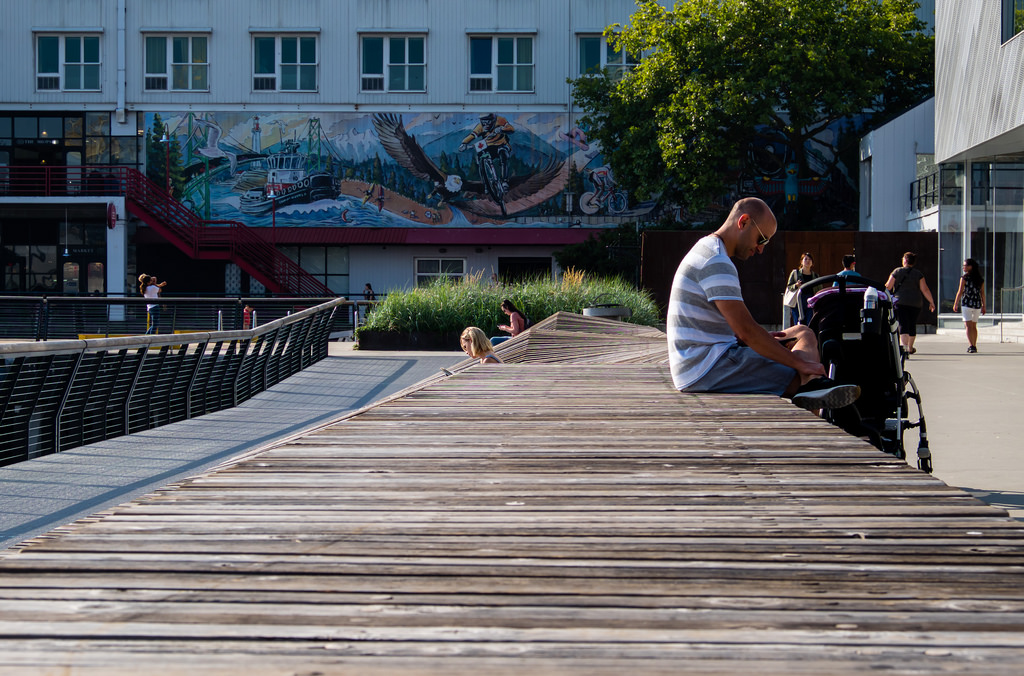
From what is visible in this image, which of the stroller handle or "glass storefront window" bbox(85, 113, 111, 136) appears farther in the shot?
"glass storefront window" bbox(85, 113, 111, 136)

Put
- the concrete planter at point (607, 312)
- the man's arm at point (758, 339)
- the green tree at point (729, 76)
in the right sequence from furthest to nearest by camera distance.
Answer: the green tree at point (729, 76) → the concrete planter at point (607, 312) → the man's arm at point (758, 339)

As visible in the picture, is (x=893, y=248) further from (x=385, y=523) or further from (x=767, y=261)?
(x=385, y=523)

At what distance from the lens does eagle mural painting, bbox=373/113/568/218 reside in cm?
3750

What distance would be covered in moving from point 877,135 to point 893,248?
7.92 m

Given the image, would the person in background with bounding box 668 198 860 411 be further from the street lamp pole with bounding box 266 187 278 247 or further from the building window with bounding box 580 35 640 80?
the street lamp pole with bounding box 266 187 278 247

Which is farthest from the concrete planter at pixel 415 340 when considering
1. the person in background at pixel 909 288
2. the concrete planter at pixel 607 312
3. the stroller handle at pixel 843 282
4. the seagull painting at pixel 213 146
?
the seagull painting at pixel 213 146

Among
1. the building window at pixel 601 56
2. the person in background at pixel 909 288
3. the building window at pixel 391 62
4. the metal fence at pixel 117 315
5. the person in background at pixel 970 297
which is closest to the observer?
the person in background at pixel 909 288

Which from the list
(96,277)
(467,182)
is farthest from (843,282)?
(96,277)

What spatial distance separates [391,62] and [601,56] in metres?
7.18

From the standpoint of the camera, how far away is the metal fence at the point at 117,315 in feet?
67.4

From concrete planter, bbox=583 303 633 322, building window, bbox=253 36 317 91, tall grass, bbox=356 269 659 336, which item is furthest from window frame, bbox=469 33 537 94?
concrete planter, bbox=583 303 633 322

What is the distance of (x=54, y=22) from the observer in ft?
124

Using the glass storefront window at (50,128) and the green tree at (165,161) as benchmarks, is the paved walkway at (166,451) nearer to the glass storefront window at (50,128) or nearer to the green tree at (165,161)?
the green tree at (165,161)

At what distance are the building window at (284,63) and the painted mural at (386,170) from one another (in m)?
1.11
